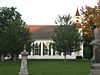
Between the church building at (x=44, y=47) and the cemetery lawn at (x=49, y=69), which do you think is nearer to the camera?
the cemetery lawn at (x=49, y=69)

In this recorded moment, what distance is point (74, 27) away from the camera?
6850 centimetres

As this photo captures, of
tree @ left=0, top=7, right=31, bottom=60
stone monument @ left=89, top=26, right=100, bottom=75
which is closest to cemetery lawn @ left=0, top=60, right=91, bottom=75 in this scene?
stone monument @ left=89, top=26, right=100, bottom=75

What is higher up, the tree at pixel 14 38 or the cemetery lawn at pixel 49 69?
the tree at pixel 14 38

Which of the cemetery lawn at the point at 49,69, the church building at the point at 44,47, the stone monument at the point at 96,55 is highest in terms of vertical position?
the church building at the point at 44,47

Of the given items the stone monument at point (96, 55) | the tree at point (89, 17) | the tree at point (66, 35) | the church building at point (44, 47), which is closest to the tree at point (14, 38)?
the tree at point (66, 35)

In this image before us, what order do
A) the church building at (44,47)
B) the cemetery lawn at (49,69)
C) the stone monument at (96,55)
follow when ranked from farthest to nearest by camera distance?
the church building at (44,47) → the cemetery lawn at (49,69) → the stone monument at (96,55)

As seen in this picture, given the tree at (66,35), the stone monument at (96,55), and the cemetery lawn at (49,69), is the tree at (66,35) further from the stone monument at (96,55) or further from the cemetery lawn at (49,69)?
the stone monument at (96,55)

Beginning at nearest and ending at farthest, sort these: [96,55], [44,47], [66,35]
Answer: [96,55]
[66,35]
[44,47]

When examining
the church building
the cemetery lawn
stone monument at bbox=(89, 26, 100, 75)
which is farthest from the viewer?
the church building

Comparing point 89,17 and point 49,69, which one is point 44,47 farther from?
point 49,69

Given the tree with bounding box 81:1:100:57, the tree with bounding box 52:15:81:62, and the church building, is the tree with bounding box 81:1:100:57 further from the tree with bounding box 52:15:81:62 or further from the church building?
the church building

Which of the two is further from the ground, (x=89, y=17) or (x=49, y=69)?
(x=89, y=17)

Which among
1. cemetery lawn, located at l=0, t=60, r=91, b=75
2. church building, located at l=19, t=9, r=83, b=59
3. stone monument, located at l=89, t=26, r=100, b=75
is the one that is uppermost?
church building, located at l=19, t=9, r=83, b=59

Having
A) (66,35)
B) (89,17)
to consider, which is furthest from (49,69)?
(66,35)
